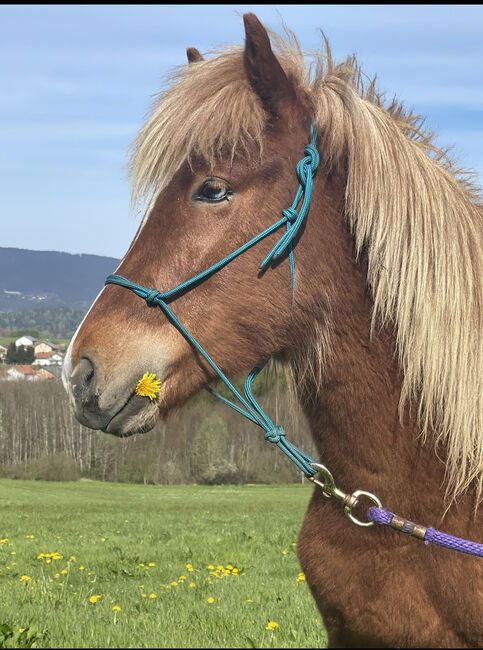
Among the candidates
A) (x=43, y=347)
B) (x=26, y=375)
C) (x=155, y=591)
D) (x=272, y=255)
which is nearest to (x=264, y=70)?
(x=272, y=255)

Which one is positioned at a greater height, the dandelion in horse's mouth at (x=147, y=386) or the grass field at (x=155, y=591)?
the dandelion in horse's mouth at (x=147, y=386)

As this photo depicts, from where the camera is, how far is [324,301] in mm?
2740

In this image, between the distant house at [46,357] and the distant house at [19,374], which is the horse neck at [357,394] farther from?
the distant house at [46,357]

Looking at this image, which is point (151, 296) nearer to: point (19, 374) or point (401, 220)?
point (401, 220)

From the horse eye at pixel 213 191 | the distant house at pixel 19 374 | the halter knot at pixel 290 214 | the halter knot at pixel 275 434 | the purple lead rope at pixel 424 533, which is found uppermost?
the horse eye at pixel 213 191

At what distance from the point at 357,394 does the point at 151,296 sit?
2.93ft

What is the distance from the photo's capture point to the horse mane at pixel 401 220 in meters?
2.66

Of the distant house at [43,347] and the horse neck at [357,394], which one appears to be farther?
the distant house at [43,347]

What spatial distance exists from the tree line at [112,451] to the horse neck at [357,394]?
39159 millimetres

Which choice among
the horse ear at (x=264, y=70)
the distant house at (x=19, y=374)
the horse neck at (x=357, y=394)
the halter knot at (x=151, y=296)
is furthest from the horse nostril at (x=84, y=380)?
the distant house at (x=19, y=374)

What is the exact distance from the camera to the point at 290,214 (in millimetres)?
2695

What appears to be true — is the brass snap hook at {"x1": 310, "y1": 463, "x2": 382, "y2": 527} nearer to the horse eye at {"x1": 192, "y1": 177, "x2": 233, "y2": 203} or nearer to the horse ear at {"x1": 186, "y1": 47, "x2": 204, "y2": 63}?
the horse eye at {"x1": 192, "y1": 177, "x2": 233, "y2": 203}

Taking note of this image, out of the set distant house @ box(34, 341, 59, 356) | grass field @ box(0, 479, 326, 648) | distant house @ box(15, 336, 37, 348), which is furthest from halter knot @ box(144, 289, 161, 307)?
distant house @ box(15, 336, 37, 348)

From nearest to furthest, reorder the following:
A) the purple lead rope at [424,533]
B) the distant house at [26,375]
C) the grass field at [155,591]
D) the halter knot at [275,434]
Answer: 1. the purple lead rope at [424,533]
2. the halter knot at [275,434]
3. the grass field at [155,591]
4. the distant house at [26,375]
